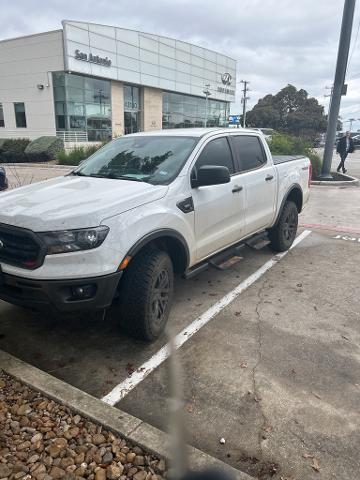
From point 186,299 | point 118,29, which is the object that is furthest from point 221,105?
point 186,299

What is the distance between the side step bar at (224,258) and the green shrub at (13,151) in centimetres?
2034

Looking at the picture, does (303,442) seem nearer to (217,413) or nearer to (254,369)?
(217,413)

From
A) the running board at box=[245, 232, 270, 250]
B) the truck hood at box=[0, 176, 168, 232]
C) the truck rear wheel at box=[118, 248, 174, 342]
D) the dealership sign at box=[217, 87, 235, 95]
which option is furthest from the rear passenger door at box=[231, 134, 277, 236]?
the dealership sign at box=[217, 87, 235, 95]

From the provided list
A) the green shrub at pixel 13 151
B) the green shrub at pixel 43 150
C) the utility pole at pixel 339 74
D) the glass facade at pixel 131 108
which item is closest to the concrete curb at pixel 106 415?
the utility pole at pixel 339 74

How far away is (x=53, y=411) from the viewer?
2.62 m

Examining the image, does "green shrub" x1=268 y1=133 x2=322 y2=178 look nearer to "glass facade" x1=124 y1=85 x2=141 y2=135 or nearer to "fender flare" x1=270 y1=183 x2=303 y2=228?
"fender flare" x1=270 y1=183 x2=303 y2=228

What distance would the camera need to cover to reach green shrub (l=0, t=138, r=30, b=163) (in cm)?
2272

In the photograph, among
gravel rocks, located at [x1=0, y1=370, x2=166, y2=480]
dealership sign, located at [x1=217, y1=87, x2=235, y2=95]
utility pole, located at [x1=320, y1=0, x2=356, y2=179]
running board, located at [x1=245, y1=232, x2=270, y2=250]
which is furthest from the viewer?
dealership sign, located at [x1=217, y1=87, x2=235, y2=95]

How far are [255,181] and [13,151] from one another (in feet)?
70.0

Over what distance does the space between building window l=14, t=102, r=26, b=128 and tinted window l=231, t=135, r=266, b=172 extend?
28.9 metres

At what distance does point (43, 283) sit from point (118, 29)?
33.0m

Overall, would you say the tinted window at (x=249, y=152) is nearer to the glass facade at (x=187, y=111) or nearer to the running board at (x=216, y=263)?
the running board at (x=216, y=263)

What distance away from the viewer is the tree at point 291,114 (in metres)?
63.7

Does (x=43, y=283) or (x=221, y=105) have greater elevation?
(x=221, y=105)
